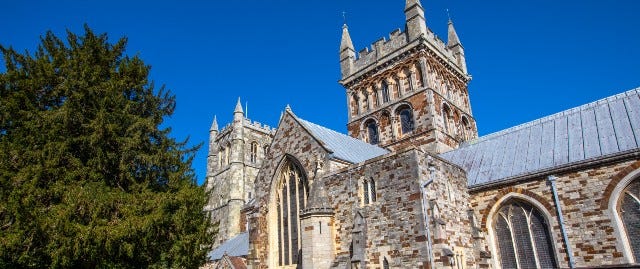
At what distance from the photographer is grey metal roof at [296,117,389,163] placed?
64.5 ft

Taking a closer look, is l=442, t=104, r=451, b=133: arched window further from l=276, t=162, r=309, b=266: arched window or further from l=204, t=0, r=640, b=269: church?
l=276, t=162, r=309, b=266: arched window

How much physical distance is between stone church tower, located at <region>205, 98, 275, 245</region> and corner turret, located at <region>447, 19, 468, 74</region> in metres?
28.1

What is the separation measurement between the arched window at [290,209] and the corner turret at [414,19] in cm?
1479

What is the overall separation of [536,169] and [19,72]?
19.8 metres

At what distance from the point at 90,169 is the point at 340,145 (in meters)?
11.3

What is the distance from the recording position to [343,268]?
1614 cm

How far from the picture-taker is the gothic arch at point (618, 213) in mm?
14510

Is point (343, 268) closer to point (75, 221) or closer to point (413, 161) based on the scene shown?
point (413, 161)

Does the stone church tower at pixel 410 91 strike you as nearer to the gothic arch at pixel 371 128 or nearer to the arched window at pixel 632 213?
the gothic arch at pixel 371 128

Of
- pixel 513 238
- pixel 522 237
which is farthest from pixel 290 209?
pixel 522 237

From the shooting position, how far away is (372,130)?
31.9 metres

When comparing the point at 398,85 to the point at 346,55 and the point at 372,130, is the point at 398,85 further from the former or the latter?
the point at 346,55

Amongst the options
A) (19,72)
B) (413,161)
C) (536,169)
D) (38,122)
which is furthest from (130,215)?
(536,169)

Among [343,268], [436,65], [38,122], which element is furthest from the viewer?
[436,65]
